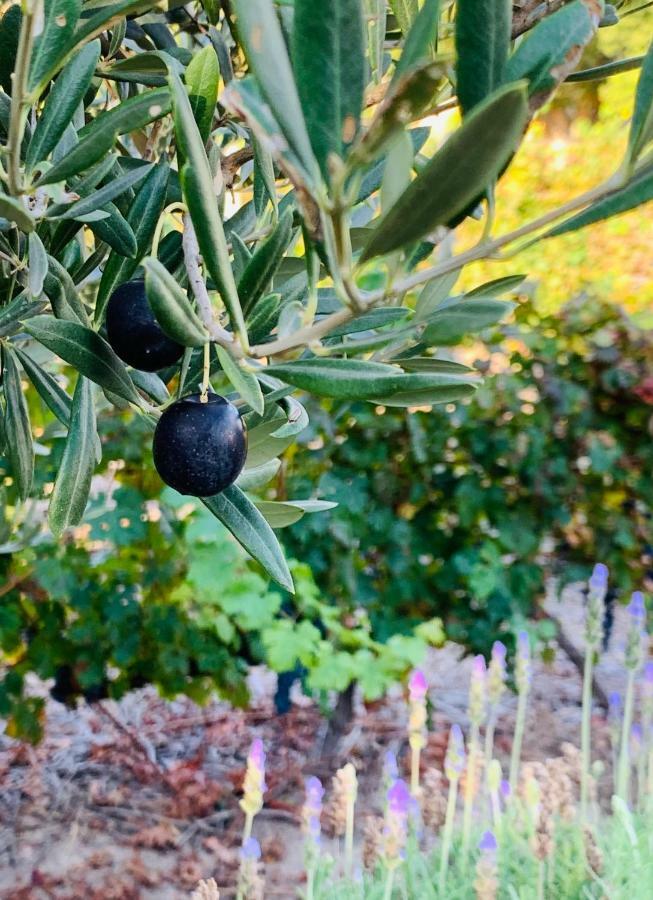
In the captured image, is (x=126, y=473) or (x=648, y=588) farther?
(x=648, y=588)

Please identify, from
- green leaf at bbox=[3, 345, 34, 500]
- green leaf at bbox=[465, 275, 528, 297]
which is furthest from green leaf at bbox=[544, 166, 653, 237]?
green leaf at bbox=[3, 345, 34, 500]

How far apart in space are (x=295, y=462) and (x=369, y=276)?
20.5 inches

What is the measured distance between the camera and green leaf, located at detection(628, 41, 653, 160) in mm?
291

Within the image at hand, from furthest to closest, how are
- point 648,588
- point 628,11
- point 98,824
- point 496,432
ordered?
point 648,588, point 496,432, point 98,824, point 628,11

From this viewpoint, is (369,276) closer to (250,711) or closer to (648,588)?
(648,588)

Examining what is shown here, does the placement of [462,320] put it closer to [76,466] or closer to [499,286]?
[499,286]

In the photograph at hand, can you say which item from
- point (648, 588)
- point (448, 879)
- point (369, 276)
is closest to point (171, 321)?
point (448, 879)

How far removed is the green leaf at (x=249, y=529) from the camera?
538mm

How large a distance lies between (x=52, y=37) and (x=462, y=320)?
23 centimetres

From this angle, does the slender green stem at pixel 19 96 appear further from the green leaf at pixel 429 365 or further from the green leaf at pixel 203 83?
the green leaf at pixel 429 365

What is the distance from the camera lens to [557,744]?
2.57 meters

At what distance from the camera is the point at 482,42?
1.00 feet

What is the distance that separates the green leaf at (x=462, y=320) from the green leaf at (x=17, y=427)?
352 mm

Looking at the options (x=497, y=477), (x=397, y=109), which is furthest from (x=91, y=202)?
(x=497, y=477)
